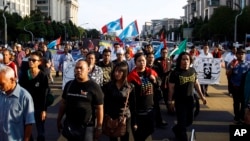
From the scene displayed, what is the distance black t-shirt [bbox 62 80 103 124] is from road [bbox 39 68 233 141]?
3.03 meters

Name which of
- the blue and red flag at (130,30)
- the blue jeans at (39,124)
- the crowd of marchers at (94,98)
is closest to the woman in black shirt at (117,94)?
the crowd of marchers at (94,98)

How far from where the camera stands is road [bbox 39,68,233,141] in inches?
342

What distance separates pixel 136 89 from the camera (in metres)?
6.69

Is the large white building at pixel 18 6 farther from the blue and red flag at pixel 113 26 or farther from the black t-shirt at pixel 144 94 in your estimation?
the black t-shirt at pixel 144 94

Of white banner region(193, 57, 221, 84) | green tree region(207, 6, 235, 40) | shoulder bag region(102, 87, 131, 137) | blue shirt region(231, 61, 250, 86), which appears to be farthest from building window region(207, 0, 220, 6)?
shoulder bag region(102, 87, 131, 137)

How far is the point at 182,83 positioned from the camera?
24.6 ft

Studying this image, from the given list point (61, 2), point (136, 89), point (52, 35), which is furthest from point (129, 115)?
point (61, 2)

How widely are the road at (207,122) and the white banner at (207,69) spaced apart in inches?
21.8

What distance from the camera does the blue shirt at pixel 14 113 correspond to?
15.3ft

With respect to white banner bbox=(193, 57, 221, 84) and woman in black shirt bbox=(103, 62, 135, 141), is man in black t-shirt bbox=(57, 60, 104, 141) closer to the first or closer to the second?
woman in black shirt bbox=(103, 62, 135, 141)

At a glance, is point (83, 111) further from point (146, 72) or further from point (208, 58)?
point (208, 58)

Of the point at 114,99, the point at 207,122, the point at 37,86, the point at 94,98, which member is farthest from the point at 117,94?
the point at 207,122

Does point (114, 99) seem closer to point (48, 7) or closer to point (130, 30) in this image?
point (130, 30)

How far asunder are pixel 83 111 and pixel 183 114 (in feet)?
7.96
